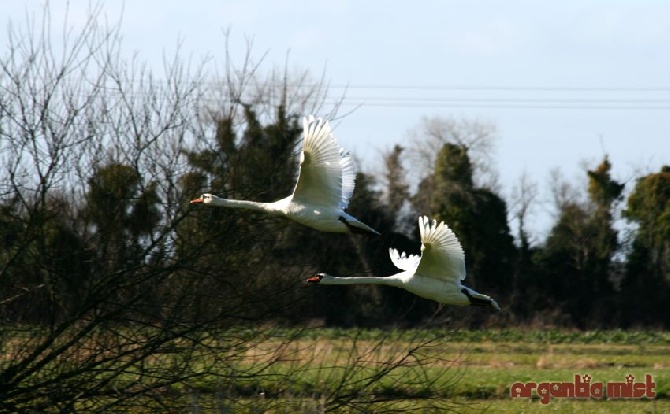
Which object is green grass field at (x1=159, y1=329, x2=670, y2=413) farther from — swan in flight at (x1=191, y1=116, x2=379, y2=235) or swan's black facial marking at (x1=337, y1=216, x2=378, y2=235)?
swan in flight at (x1=191, y1=116, x2=379, y2=235)

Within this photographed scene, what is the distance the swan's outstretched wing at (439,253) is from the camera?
10.9 m

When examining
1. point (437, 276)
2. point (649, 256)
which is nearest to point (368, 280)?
point (437, 276)

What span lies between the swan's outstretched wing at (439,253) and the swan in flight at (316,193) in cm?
52

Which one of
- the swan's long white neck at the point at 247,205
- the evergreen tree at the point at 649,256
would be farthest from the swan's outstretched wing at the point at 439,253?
the evergreen tree at the point at 649,256

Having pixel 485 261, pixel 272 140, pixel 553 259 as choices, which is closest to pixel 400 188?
pixel 485 261

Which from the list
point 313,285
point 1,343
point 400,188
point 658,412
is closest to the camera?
point 1,343

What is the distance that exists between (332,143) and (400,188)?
86.9 feet

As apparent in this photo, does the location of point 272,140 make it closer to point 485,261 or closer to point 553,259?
point 485,261

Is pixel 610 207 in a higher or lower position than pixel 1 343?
higher

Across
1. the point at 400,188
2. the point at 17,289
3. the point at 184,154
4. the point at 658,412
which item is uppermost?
the point at 400,188

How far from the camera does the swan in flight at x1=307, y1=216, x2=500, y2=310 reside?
10.9m

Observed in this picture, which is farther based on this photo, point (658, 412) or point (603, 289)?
point (603, 289)

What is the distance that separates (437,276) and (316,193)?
123 centimetres

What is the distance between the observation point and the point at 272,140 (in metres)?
12.4
